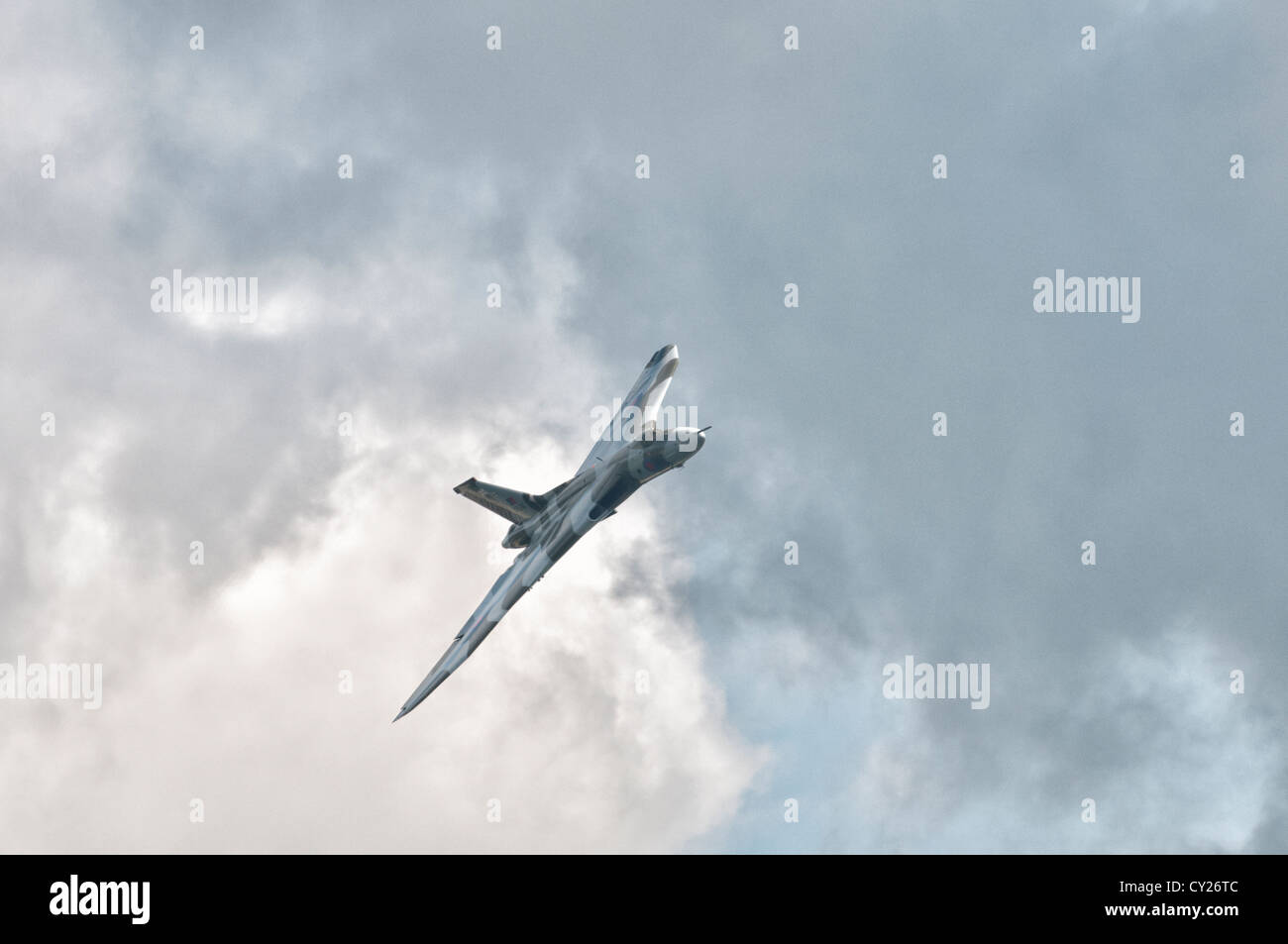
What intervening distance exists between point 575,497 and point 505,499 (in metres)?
9.79

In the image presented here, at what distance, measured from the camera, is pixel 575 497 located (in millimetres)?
77500

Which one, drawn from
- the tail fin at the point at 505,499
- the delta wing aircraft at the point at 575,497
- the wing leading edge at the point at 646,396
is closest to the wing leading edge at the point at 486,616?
the delta wing aircraft at the point at 575,497

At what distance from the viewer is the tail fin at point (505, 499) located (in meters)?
83.4

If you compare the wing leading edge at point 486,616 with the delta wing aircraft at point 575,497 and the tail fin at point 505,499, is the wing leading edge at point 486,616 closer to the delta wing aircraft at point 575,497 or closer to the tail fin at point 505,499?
the delta wing aircraft at point 575,497

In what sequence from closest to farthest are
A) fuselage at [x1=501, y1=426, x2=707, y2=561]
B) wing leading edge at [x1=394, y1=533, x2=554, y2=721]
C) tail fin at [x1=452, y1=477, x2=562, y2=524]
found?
fuselage at [x1=501, y1=426, x2=707, y2=561], wing leading edge at [x1=394, y1=533, x2=554, y2=721], tail fin at [x1=452, y1=477, x2=562, y2=524]

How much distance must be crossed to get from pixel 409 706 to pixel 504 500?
18.9 meters

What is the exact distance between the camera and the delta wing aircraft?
229 feet

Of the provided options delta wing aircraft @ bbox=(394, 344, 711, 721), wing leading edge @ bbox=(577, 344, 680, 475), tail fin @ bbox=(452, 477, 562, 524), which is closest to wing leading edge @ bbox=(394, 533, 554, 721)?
delta wing aircraft @ bbox=(394, 344, 711, 721)

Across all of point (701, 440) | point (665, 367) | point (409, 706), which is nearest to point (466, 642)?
point (409, 706)

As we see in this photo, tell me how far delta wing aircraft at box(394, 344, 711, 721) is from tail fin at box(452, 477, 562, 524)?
79 mm

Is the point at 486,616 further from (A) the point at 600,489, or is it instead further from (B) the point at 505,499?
(A) the point at 600,489

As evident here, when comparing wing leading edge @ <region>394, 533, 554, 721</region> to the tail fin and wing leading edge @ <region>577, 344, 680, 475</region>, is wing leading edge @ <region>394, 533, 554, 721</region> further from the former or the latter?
wing leading edge @ <region>577, 344, 680, 475</region>

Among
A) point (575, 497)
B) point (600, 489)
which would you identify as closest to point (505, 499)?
point (575, 497)

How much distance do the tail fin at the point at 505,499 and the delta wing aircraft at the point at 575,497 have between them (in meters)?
0.08
